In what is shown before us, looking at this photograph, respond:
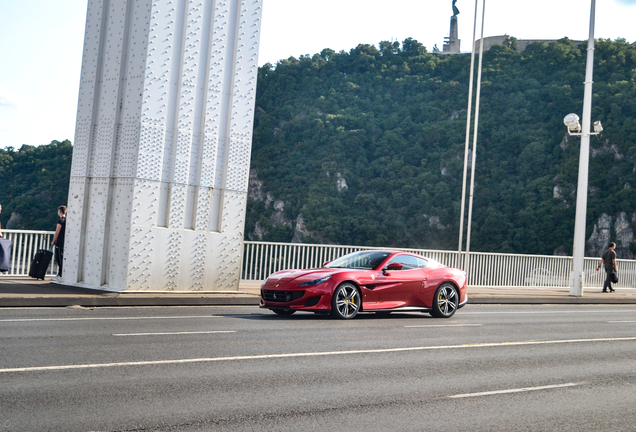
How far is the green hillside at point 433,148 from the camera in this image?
283 feet

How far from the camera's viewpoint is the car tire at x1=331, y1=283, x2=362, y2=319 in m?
13.5

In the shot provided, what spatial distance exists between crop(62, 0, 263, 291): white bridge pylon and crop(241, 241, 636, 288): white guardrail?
3857mm

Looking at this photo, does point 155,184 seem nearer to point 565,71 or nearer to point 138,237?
point 138,237

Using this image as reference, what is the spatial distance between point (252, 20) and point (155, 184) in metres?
4.71

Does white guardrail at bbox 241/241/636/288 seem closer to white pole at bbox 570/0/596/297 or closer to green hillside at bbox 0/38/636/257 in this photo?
white pole at bbox 570/0/596/297

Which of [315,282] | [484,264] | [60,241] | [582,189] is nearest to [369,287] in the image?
[315,282]

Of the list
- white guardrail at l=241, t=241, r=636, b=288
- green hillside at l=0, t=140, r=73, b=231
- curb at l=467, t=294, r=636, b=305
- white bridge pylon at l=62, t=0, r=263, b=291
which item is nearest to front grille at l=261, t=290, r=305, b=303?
white bridge pylon at l=62, t=0, r=263, b=291

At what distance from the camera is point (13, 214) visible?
8025 cm

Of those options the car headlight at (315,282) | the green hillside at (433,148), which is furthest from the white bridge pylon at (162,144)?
the green hillside at (433,148)

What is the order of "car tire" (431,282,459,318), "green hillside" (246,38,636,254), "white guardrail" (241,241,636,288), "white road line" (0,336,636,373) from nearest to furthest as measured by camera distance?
"white road line" (0,336,636,373) < "car tire" (431,282,459,318) < "white guardrail" (241,241,636,288) < "green hillside" (246,38,636,254)

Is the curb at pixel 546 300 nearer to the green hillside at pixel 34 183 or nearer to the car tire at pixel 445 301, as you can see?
the car tire at pixel 445 301

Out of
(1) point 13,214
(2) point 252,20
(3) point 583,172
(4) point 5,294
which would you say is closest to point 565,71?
(1) point 13,214

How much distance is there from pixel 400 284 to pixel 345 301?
1.35 m

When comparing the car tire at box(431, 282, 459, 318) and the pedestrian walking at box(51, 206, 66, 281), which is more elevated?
the pedestrian walking at box(51, 206, 66, 281)
